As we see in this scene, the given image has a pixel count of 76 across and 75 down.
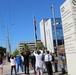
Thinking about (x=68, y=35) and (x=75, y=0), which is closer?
(x=75, y=0)

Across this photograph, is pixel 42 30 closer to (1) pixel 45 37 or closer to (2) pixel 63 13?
(1) pixel 45 37

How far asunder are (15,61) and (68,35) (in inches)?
286

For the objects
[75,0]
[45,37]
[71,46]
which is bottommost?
[71,46]

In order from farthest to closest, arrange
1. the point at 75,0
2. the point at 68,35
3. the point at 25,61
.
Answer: the point at 25,61 → the point at 68,35 → the point at 75,0

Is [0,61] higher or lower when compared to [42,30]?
lower

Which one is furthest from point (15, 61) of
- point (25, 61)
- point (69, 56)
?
point (69, 56)

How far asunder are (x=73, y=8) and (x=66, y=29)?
167 cm

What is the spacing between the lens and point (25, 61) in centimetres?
2064

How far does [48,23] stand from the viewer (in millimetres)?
157375

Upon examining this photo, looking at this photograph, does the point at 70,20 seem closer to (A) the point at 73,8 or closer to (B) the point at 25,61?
(A) the point at 73,8

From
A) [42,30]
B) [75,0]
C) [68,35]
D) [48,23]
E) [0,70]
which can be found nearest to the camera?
[75,0]

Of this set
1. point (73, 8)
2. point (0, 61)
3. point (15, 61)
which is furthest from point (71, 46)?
point (15, 61)

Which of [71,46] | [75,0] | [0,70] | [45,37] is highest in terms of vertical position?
[45,37]

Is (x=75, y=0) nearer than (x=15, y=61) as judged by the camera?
Yes
